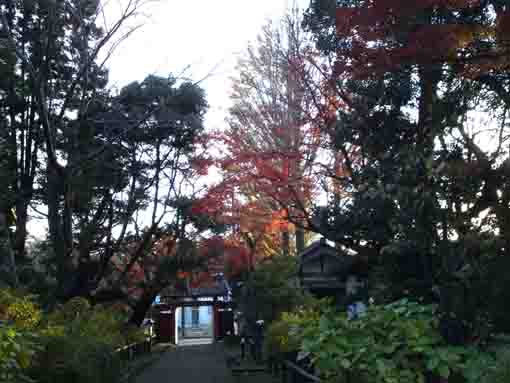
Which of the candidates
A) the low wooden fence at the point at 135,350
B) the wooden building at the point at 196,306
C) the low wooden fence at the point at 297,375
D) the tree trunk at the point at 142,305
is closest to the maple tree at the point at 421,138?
the low wooden fence at the point at 297,375

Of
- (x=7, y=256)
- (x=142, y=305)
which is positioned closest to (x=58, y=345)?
(x=7, y=256)

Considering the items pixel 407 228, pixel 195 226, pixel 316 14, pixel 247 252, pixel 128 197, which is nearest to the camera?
pixel 407 228

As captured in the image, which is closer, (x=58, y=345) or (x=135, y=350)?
(x=58, y=345)

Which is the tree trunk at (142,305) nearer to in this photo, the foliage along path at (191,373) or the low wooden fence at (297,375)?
the foliage along path at (191,373)

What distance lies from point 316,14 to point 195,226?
11596 mm

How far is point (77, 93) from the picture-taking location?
17.6 meters

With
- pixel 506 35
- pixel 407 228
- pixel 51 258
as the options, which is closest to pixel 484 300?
pixel 407 228

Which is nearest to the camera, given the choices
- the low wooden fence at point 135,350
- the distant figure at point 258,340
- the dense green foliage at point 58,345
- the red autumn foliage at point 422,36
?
the dense green foliage at point 58,345

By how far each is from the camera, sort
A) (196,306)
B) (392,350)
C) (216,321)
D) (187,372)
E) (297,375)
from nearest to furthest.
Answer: (392,350) → (297,375) → (187,372) → (216,321) → (196,306)

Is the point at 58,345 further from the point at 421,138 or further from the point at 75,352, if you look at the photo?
the point at 421,138

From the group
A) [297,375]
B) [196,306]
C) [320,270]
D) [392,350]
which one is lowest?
[297,375]

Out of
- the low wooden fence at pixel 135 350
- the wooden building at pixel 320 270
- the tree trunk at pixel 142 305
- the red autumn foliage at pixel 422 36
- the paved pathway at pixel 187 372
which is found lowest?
the paved pathway at pixel 187 372

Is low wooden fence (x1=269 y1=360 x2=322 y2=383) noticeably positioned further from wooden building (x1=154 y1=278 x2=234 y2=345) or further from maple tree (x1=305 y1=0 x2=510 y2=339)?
wooden building (x1=154 y1=278 x2=234 y2=345)

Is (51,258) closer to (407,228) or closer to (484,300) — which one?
(407,228)
